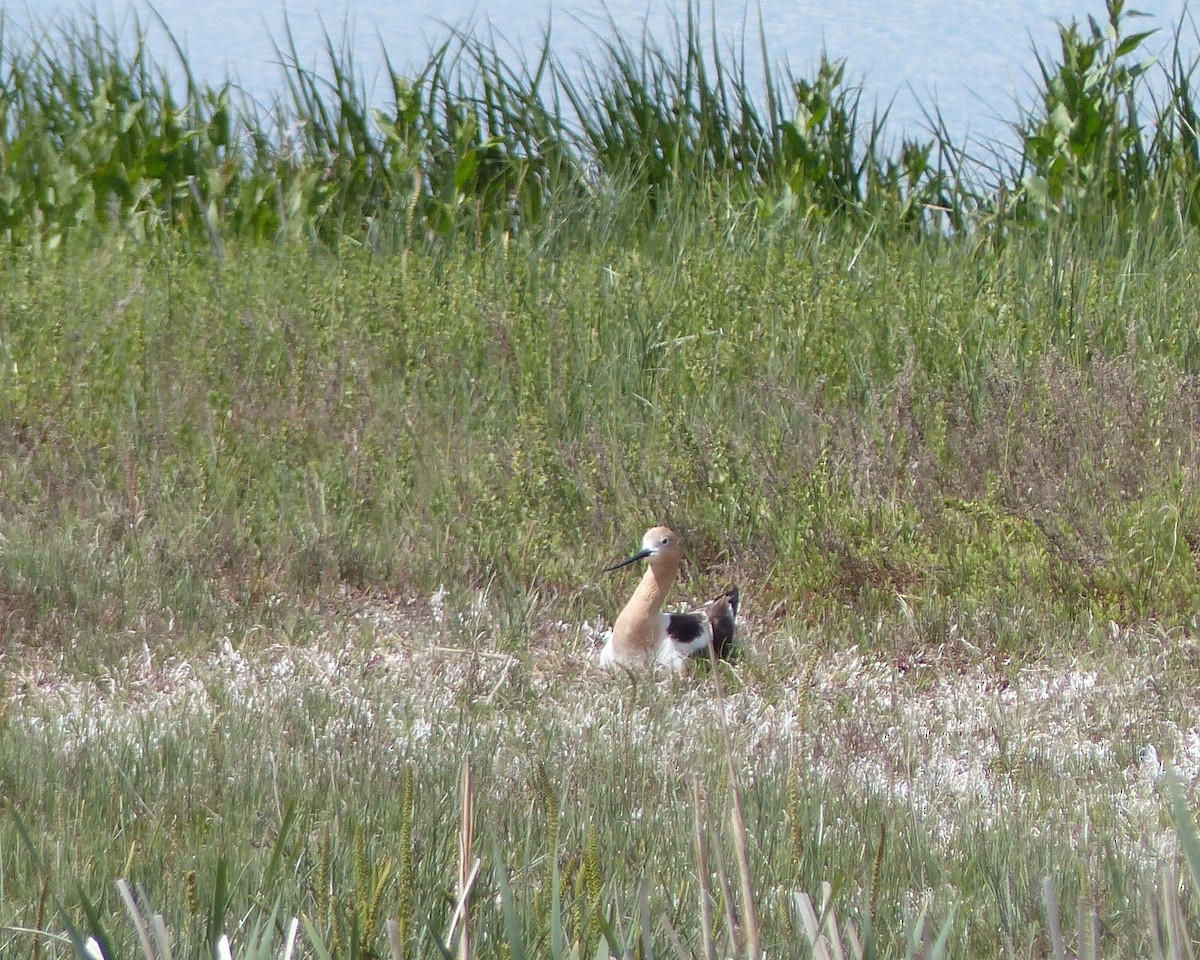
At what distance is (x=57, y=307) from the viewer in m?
6.89

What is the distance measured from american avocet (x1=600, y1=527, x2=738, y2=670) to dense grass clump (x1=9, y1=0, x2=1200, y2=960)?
0.12 meters

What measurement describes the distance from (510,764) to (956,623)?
1.91 metres

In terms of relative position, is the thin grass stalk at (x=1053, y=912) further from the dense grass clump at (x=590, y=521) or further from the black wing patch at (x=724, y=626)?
the black wing patch at (x=724, y=626)

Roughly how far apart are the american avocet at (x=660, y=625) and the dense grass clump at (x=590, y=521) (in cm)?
12

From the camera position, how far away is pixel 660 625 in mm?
4477

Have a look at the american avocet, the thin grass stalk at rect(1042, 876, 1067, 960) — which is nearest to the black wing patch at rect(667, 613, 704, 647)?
the american avocet

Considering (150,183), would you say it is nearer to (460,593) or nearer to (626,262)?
(626,262)

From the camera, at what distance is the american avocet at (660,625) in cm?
443

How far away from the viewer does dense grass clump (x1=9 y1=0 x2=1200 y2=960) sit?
2570mm

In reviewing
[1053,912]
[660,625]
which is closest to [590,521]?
[660,625]

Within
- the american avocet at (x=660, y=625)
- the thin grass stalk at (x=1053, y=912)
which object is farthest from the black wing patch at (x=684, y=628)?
the thin grass stalk at (x=1053, y=912)

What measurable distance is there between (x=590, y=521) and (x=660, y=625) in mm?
960

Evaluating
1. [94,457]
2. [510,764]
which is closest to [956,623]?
[510,764]

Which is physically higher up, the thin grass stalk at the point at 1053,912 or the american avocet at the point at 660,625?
the thin grass stalk at the point at 1053,912
